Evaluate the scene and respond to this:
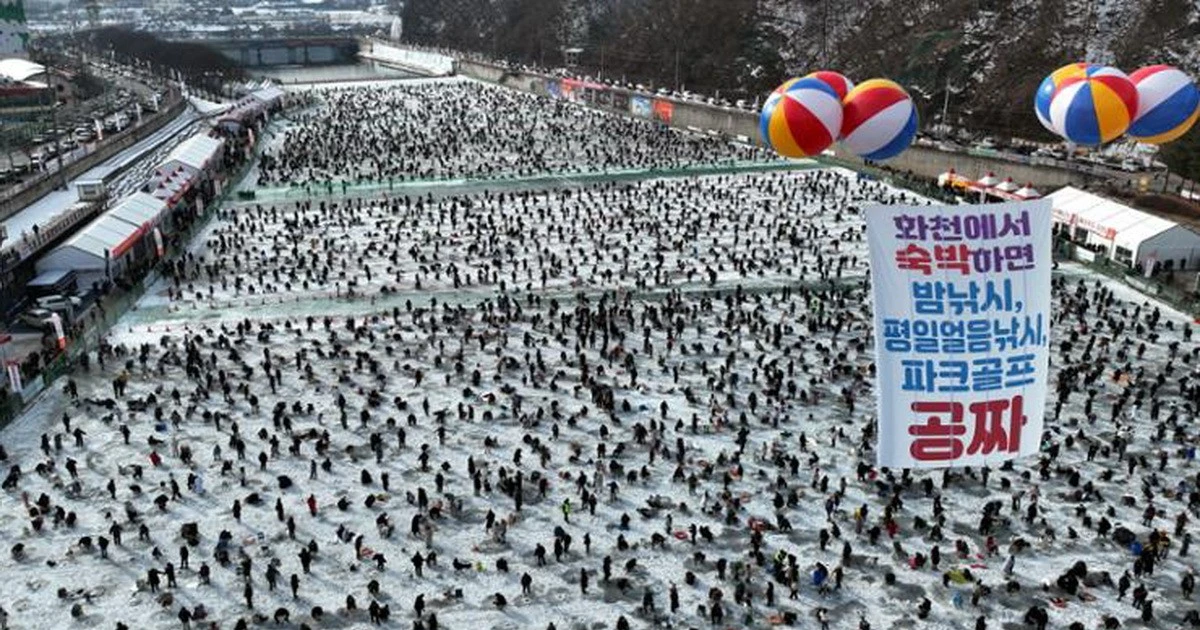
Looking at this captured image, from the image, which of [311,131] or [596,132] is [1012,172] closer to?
[596,132]

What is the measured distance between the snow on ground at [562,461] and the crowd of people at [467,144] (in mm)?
21621

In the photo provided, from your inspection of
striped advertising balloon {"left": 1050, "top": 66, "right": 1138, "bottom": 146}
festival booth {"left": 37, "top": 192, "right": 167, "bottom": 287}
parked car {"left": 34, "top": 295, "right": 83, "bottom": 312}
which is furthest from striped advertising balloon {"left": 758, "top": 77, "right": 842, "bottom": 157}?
festival booth {"left": 37, "top": 192, "right": 167, "bottom": 287}

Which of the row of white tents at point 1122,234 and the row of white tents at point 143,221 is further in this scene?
the row of white tents at point 1122,234

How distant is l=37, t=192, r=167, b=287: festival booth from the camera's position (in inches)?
1281

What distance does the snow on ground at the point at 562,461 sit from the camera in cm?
1625

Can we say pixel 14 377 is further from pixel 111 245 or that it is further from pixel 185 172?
pixel 185 172

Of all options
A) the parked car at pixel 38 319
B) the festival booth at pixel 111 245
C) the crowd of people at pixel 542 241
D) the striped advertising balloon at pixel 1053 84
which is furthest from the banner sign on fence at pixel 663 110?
the striped advertising balloon at pixel 1053 84

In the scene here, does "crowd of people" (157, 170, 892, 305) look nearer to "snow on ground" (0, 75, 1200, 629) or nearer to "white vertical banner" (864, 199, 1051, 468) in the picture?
"snow on ground" (0, 75, 1200, 629)

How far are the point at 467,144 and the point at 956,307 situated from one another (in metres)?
60.4

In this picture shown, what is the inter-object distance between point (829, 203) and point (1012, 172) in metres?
10.7

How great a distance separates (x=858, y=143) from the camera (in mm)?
18297

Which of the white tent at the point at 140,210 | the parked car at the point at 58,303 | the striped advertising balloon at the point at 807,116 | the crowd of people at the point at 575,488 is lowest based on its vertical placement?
the crowd of people at the point at 575,488

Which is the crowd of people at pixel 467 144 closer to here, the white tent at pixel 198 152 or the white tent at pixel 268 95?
the white tent at pixel 268 95

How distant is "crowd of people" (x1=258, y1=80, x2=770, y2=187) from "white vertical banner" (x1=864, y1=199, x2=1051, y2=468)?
4553 cm
